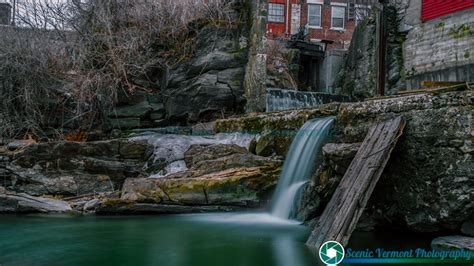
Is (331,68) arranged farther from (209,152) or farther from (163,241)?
(163,241)

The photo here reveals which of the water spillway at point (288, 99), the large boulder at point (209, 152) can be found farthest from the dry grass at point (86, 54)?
the large boulder at point (209, 152)

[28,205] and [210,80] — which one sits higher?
[210,80]

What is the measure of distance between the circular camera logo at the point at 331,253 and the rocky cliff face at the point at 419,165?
133 cm

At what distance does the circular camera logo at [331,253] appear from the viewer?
4461 mm

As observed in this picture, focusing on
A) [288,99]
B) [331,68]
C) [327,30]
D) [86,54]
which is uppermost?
[327,30]

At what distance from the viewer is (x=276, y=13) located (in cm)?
2820

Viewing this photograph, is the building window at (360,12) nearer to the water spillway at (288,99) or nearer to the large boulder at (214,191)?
the water spillway at (288,99)

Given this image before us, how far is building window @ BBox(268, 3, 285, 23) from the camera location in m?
28.2

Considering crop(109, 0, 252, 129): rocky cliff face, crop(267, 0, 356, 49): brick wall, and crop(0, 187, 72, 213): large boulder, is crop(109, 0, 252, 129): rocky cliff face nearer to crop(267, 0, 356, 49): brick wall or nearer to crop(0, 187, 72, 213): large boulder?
crop(0, 187, 72, 213): large boulder

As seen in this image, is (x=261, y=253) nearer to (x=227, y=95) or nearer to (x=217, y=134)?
(x=217, y=134)

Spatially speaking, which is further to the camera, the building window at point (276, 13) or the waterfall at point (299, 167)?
the building window at point (276, 13)

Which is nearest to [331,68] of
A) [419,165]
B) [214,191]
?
[214,191]

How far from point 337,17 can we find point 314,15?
64.2 inches

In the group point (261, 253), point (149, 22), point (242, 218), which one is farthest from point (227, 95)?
point (261, 253)
